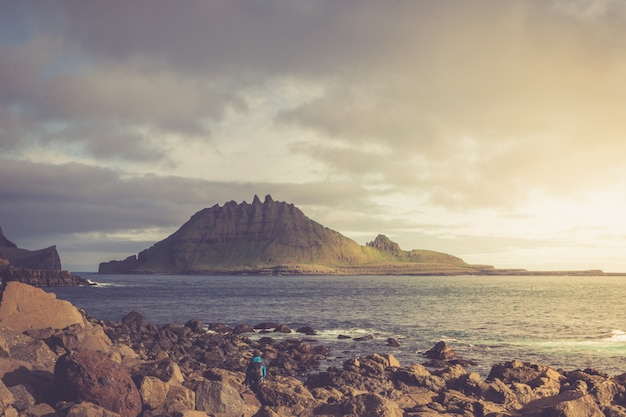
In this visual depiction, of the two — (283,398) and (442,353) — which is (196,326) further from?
(283,398)

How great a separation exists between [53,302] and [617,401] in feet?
89.1

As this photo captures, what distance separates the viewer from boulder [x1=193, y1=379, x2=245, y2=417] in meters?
16.9

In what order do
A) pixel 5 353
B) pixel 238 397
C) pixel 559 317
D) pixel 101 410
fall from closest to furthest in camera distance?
pixel 101 410 < pixel 238 397 < pixel 5 353 < pixel 559 317

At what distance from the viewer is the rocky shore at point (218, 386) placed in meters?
15.7

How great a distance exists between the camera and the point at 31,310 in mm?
27016

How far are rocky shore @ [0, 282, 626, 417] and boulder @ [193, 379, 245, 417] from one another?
0.03 m

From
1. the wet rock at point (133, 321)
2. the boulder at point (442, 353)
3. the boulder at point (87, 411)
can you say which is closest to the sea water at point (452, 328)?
the boulder at point (442, 353)

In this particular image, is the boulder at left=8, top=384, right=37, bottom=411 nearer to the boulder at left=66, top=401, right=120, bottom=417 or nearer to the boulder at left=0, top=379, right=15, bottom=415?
the boulder at left=0, top=379, right=15, bottom=415

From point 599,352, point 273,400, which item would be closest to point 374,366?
point 273,400

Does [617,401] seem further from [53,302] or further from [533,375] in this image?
[53,302]

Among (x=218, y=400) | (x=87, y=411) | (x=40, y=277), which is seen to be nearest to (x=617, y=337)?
(x=218, y=400)

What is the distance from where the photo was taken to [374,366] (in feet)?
94.7

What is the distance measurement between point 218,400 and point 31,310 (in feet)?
49.3

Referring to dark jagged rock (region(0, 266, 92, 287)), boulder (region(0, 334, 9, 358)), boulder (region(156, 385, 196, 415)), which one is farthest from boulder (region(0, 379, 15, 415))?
dark jagged rock (region(0, 266, 92, 287))
